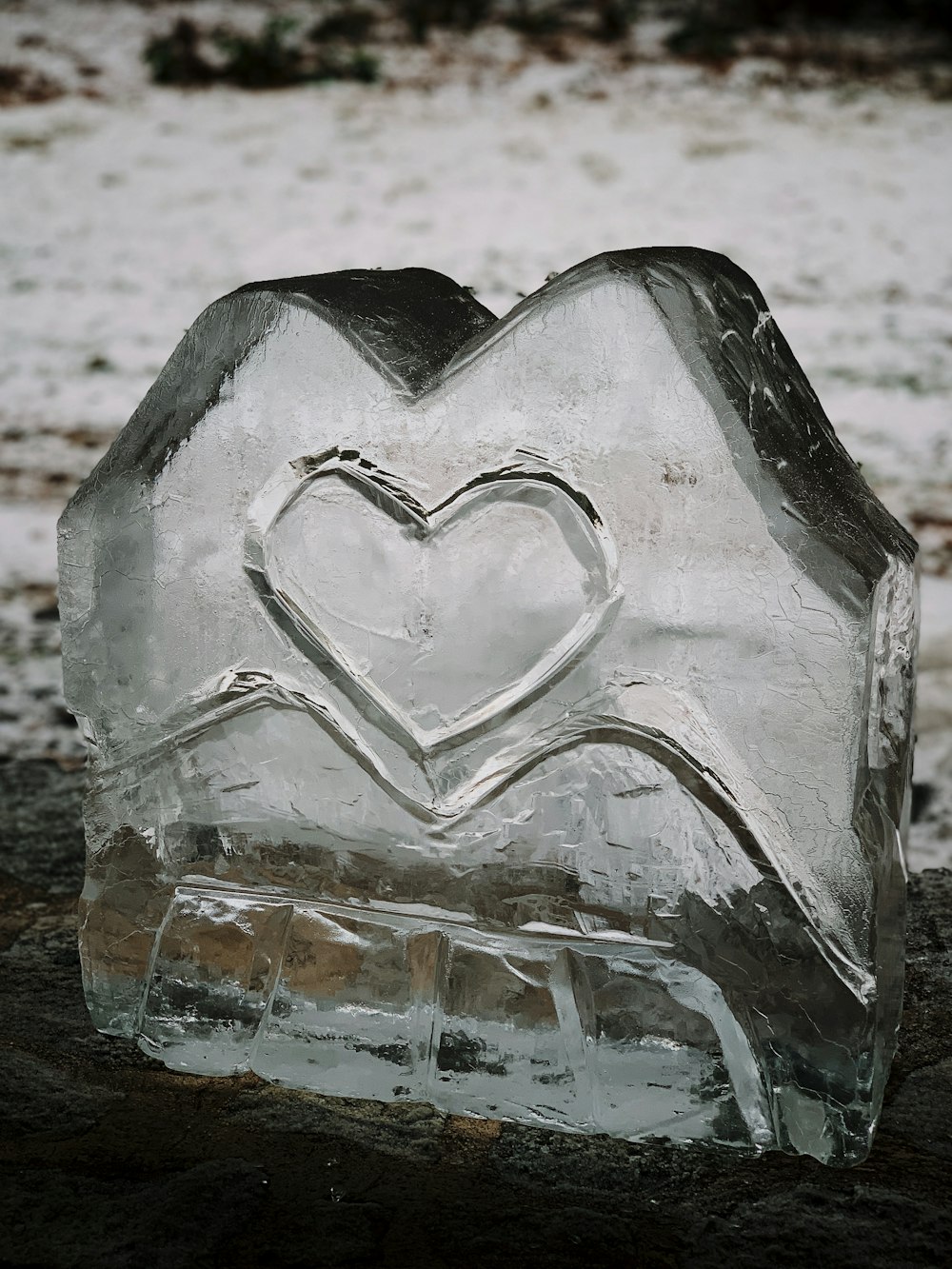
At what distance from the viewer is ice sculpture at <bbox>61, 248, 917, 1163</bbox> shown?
143 centimetres

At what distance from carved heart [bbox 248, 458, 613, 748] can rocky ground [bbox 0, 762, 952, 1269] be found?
432mm

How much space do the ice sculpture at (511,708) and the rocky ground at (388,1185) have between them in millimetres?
46

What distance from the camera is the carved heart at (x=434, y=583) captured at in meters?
1.48

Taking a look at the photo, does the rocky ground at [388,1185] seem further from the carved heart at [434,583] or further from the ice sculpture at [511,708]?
the carved heart at [434,583]

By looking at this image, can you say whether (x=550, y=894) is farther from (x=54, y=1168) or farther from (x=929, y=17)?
(x=929, y=17)

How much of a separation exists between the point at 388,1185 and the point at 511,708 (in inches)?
19.0

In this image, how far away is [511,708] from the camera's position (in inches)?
59.2

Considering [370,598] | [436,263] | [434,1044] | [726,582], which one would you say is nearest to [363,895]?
[434,1044]

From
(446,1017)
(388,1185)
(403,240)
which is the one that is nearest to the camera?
(388,1185)

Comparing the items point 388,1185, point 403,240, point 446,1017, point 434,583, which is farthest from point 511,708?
point 403,240

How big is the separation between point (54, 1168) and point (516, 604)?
73 centimetres

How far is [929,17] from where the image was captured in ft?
24.6

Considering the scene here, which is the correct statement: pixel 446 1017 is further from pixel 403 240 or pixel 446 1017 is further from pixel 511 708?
pixel 403 240

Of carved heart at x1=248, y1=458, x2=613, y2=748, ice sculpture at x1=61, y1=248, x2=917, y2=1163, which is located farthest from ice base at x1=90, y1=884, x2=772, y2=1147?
carved heart at x1=248, y1=458, x2=613, y2=748
